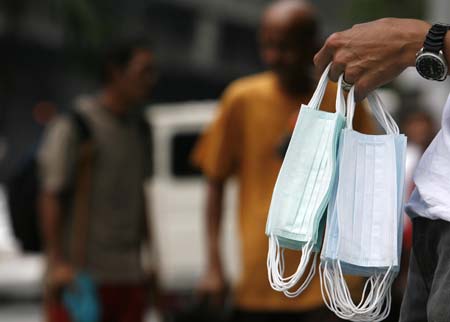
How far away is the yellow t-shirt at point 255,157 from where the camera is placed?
5.02m

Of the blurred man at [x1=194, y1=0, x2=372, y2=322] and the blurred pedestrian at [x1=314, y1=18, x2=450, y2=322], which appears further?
the blurred man at [x1=194, y1=0, x2=372, y2=322]

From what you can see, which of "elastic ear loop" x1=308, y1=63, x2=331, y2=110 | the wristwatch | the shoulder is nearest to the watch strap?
the wristwatch

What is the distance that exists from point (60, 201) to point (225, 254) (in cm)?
Answer: 477

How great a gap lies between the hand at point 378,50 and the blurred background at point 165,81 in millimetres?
3723

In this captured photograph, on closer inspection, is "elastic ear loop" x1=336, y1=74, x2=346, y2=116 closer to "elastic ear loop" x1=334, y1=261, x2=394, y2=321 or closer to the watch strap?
the watch strap

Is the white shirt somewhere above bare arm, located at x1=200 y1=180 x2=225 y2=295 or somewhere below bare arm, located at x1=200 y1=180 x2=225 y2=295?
above

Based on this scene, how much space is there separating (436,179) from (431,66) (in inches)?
9.2

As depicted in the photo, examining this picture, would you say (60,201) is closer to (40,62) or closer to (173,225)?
(173,225)

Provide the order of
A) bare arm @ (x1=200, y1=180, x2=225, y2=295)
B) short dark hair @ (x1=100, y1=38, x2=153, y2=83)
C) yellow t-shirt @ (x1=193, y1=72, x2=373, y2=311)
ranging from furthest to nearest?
short dark hair @ (x1=100, y1=38, x2=153, y2=83), bare arm @ (x1=200, y1=180, x2=225, y2=295), yellow t-shirt @ (x1=193, y1=72, x2=373, y2=311)

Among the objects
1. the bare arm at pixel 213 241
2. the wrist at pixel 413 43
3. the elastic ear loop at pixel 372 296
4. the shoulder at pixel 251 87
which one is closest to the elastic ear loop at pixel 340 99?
the wrist at pixel 413 43

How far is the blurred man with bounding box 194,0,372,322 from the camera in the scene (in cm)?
502

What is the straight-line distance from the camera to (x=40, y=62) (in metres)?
25.4

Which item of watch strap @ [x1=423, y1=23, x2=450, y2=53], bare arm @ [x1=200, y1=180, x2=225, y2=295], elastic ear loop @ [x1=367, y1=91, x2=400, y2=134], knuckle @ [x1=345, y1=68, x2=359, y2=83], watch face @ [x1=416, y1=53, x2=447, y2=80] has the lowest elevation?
bare arm @ [x1=200, y1=180, x2=225, y2=295]

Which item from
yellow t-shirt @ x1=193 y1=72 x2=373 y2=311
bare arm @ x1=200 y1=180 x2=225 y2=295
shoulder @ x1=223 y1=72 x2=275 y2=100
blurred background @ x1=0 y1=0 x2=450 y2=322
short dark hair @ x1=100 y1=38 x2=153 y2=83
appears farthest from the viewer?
blurred background @ x1=0 y1=0 x2=450 y2=322
